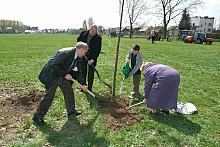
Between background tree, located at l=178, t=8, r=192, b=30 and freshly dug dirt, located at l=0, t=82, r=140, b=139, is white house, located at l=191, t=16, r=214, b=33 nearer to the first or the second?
background tree, located at l=178, t=8, r=192, b=30

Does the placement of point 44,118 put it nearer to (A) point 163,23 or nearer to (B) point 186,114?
(B) point 186,114

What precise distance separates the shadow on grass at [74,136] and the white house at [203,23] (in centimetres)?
9660

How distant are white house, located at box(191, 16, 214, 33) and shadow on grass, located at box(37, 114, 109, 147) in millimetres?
96596

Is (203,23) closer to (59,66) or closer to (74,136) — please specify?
(59,66)

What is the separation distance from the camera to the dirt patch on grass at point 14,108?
573 cm

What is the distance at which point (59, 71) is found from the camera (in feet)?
18.3

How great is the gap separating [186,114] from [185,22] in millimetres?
73099

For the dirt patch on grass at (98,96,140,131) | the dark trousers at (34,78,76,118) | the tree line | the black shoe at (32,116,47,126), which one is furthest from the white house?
the black shoe at (32,116,47,126)

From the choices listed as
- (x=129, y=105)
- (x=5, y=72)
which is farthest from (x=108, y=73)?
(x=129, y=105)

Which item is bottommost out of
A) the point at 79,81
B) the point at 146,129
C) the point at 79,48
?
the point at 146,129

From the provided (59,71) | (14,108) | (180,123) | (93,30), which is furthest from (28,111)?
(180,123)

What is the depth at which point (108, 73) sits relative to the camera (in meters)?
12.1

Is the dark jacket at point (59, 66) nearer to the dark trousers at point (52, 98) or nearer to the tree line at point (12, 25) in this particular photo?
the dark trousers at point (52, 98)

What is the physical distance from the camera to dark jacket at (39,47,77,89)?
5.56m
